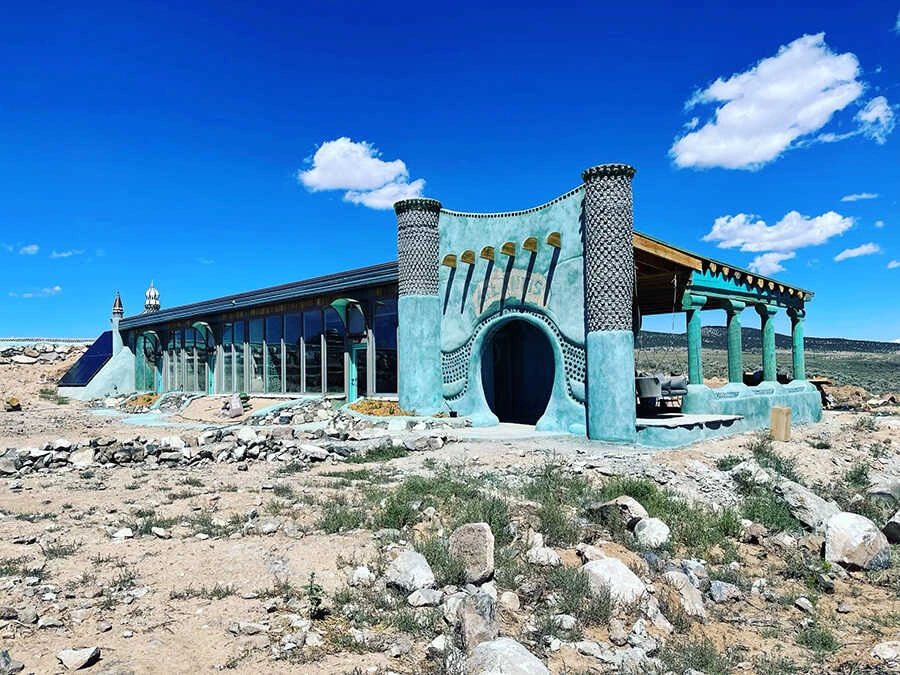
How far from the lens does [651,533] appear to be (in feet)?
21.0

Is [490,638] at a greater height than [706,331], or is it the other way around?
[706,331]

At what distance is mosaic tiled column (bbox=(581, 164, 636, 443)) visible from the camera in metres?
12.7

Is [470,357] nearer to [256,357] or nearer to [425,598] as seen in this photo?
[256,357]

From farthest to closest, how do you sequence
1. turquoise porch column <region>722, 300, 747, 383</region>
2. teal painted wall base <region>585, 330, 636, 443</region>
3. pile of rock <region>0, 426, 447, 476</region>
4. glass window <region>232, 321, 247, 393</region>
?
glass window <region>232, 321, 247, 393</region>
turquoise porch column <region>722, 300, 747, 383</region>
teal painted wall base <region>585, 330, 636, 443</region>
pile of rock <region>0, 426, 447, 476</region>

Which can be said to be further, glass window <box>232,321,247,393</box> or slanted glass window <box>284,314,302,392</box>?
glass window <box>232,321,247,393</box>

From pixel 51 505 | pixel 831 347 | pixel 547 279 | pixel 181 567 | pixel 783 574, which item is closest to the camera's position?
pixel 181 567

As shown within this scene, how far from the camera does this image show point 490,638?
162 inches

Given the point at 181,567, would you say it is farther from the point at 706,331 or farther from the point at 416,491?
the point at 706,331

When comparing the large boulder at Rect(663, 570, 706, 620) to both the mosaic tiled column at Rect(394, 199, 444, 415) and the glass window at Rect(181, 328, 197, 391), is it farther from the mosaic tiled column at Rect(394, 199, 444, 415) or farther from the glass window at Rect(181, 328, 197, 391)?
the glass window at Rect(181, 328, 197, 391)

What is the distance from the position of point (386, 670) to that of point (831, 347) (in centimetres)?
8503

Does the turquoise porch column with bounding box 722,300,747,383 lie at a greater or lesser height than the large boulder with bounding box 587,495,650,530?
greater

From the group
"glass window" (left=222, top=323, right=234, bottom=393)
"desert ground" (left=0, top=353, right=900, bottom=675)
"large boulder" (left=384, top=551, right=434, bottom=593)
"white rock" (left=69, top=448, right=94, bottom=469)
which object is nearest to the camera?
"desert ground" (left=0, top=353, right=900, bottom=675)

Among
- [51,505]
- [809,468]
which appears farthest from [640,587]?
[809,468]

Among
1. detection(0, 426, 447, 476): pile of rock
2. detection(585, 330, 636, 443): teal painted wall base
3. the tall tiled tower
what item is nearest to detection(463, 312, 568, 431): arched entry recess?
detection(585, 330, 636, 443): teal painted wall base
